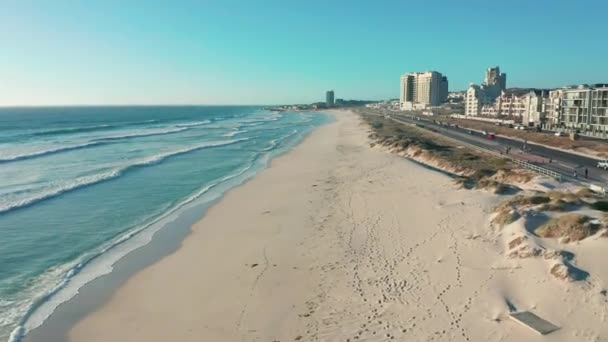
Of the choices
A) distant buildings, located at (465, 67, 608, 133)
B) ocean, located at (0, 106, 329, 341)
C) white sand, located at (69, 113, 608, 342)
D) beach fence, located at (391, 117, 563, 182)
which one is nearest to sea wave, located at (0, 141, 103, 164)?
ocean, located at (0, 106, 329, 341)

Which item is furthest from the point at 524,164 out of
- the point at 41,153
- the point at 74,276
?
the point at 41,153

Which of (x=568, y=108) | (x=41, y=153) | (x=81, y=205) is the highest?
(x=568, y=108)

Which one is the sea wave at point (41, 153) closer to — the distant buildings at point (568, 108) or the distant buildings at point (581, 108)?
the distant buildings at point (568, 108)

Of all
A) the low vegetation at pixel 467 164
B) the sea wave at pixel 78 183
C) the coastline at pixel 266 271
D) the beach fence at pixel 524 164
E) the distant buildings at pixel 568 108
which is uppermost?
the distant buildings at pixel 568 108

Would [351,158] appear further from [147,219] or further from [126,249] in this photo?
[126,249]

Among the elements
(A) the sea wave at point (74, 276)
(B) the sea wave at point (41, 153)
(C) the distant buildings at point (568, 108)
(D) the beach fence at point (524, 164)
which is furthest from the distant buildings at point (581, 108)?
(B) the sea wave at point (41, 153)

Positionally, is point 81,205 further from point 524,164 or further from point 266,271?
point 524,164

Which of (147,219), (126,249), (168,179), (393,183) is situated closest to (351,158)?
(393,183)

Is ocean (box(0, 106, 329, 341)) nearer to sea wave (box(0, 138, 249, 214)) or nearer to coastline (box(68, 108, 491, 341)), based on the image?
sea wave (box(0, 138, 249, 214))

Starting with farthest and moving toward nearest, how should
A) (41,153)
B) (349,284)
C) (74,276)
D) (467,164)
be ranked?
(41,153)
(467,164)
(74,276)
(349,284)
